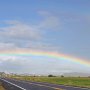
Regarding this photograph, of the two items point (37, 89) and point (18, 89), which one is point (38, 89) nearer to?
point (37, 89)

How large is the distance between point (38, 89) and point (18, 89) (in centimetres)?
406

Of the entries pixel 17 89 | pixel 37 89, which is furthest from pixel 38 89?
pixel 17 89

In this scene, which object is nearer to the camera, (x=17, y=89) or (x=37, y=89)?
(x=17, y=89)

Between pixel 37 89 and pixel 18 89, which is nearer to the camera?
pixel 18 89

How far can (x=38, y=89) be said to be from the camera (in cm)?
3834

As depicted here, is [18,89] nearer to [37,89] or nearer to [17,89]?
[17,89]

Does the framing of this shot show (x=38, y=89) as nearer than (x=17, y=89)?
No

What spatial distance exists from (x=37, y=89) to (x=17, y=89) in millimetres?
3777

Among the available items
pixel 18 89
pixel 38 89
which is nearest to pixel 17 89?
pixel 18 89

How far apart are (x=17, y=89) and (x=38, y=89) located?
143 inches

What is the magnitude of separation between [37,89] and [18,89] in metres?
4.23

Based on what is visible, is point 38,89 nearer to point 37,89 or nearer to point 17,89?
point 37,89

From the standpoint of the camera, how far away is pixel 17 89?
1394 inches
